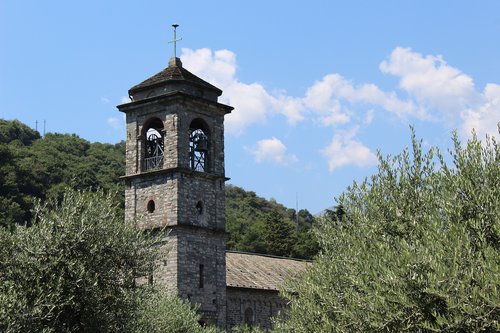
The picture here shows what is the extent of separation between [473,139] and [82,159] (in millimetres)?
65710

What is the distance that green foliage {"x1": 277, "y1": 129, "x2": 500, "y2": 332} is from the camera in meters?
15.7

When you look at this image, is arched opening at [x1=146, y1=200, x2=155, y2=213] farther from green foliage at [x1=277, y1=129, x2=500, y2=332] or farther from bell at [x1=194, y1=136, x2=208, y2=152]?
green foliage at [x1=277, y1=129, x2=500, y2=332]

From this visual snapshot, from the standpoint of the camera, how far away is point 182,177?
1523 inches

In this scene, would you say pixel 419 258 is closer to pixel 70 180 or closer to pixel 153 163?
pixel 153 163

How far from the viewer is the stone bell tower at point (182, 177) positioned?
38.1 m

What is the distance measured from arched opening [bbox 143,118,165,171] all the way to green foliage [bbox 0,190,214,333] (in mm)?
14503

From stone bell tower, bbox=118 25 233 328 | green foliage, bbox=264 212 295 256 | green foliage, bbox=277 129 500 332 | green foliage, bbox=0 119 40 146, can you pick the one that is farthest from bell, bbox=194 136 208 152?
green foliage, bbox=0 119 40 146

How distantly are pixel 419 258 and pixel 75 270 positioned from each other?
10.2 meters

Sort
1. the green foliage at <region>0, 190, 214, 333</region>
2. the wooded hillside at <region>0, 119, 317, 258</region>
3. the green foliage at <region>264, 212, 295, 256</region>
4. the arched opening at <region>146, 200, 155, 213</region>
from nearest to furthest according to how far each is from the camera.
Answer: the green foliage at <region>0, 190, 214, 333</region> < the arched opening at <region>146, 200, 155, 213</region> < the wooded hillside at <region>0, 119, 317, 258</region> < the green foliage at <region>264, 212, 295, 256</region>

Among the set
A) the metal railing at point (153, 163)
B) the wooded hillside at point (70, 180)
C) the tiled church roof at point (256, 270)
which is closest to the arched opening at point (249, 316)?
the tiled church roof at point (256, 270)

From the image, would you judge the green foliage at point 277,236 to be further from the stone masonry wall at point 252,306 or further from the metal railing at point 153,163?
the metal railing at point 153,163

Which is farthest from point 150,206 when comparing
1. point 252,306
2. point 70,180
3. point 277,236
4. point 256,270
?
point 277,236

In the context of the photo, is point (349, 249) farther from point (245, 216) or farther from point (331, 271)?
point (245, 216)

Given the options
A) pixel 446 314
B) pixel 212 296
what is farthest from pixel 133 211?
pixel 446 314
